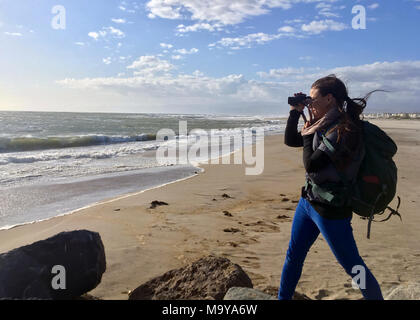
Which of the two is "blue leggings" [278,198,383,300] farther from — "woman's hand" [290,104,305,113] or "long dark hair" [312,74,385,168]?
"woman's hand" [290,104,305,113]

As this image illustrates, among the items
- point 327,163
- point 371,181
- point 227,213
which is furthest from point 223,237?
point 371,181

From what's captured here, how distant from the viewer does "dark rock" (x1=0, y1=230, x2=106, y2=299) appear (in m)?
2.95

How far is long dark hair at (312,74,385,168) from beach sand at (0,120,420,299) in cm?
190

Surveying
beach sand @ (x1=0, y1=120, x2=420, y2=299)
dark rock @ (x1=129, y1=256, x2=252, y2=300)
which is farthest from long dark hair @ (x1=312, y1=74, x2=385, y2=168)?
beach sand @ (x1=0, y1=120, x2=420, y2=299)

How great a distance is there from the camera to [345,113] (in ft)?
8.16

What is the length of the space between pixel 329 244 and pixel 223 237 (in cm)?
294

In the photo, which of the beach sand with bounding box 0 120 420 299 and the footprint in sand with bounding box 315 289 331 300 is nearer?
the footprint in sand with bounding box 315 289 331 300

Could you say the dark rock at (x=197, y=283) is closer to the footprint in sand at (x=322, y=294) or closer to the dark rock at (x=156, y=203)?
the footprint in sand at (x=322, y=294)

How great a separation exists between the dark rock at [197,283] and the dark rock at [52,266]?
0.50 metres

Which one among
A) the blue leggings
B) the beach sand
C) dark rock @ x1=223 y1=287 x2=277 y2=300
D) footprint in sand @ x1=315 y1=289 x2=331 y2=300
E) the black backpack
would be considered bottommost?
footprint in sand @ x1=315 y1=289 x2=331 y2=300
